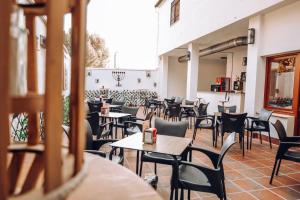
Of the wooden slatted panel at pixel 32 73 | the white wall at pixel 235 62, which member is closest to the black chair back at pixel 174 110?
the white wall at pixel 235 62

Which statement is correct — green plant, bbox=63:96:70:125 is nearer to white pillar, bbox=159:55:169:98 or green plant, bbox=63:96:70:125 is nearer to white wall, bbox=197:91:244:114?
white wall, bbox=197:91:244:114

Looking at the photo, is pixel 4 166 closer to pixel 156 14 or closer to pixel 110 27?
pixel 156 14

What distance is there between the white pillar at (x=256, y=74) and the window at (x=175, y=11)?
540 cm

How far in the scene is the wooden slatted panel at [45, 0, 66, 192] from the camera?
54 centimetres

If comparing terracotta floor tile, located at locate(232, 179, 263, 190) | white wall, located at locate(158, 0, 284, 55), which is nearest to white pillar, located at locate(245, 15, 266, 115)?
white wall, located at locate(158, 0, 284, 55)

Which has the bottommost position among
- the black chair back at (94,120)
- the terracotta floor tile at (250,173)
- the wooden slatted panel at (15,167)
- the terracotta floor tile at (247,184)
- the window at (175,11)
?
the terracotta floor tile at (247,184)

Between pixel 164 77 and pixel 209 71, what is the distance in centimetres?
Result: 287

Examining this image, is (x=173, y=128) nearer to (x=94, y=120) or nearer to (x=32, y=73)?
(x=94, y=120)

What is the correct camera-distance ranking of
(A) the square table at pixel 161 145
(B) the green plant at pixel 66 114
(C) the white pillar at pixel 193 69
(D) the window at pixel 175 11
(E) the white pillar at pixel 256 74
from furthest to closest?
(D) the window at pixel 175 11, (C) the white pillar at pixel 193 69, (E) the white pillar at pixel 256 74, (A) the square table at pixel 161 145, (B) the green plant at pixel 66 114

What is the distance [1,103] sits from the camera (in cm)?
48

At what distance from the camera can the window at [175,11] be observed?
10975 millimetres

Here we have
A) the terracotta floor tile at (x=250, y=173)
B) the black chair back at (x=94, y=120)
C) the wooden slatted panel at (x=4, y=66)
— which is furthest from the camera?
the black chair back at (x=94, y=120)

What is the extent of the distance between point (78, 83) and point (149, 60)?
632 inches

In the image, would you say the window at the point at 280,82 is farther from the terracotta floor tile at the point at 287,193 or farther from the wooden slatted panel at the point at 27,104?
the wooden slatted panel at the point at 27,104
